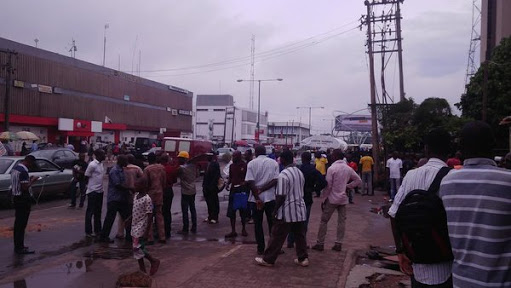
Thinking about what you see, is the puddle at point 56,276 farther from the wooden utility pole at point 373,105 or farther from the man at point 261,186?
the wooden utility pole at point 373,105

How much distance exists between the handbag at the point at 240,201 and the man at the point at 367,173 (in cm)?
892

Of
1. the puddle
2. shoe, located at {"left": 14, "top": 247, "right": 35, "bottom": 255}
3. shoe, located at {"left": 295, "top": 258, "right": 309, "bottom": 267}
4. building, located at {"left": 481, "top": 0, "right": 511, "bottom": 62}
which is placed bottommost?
the puddle

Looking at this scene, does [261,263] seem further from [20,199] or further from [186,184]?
[20,199]

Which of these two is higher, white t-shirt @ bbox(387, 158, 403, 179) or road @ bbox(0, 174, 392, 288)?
white t-shirt @ bbox(387, 158, 403, 179)

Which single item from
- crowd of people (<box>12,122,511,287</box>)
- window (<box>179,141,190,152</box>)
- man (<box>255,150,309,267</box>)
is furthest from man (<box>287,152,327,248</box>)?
window (<box>179,141,190,152</box>)

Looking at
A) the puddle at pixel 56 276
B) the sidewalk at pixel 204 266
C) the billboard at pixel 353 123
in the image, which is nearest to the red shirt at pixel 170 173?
the sidewalk at pixel 204 266

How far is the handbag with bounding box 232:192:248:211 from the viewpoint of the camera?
9.53m

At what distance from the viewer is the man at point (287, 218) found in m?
6.64

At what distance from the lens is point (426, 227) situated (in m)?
3.04

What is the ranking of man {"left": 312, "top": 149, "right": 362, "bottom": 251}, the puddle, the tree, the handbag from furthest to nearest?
the tree < the handbag < man {"left": 312, "top": 149, "right": 362, "bottom": 251} < the puddle

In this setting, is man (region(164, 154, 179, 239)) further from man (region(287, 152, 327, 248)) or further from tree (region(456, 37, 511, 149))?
tree (region(456, 37, 511, 149))

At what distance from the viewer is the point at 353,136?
204ft

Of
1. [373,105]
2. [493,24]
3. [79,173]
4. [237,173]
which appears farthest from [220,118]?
[237,173]

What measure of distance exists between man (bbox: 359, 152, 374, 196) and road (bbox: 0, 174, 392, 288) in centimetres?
622
